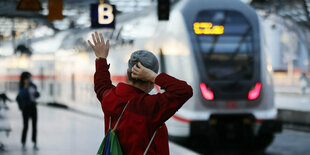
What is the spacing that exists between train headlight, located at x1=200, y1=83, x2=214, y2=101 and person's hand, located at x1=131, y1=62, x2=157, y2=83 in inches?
311

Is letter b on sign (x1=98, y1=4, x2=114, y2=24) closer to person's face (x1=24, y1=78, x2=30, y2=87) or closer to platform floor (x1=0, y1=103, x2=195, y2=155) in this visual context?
person's face (x1=24, y1=78, x2=30, y2=87)

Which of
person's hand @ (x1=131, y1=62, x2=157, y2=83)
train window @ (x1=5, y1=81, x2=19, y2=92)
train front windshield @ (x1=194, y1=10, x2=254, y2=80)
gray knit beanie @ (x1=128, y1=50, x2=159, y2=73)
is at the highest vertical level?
gray knit beanie @ (x1=128, y1=50, x2=159, y2=73)

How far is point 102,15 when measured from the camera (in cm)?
1083

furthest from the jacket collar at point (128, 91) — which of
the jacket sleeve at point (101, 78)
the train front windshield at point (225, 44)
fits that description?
the train front windshield at point (225, 44)

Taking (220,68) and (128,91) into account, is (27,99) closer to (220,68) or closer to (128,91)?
(220,68)

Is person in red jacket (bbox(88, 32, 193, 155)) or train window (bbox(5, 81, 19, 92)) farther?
train window (bbox(5, 81, 19, 92))

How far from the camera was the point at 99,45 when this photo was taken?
3752mm

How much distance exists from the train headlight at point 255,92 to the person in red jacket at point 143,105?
8099 mm

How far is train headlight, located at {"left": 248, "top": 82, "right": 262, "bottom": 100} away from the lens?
11.3m

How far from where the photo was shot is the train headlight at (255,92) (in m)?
11.3

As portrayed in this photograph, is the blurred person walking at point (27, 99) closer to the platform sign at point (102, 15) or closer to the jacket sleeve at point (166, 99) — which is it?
the platform sign at point (102, 15)

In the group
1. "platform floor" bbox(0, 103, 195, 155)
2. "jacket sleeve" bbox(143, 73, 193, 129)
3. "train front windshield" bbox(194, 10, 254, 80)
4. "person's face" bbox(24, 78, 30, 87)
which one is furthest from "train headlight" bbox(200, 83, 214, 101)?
"jacket sleeve" bbox(143, 73, 193, 129)

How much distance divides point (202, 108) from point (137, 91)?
776cm

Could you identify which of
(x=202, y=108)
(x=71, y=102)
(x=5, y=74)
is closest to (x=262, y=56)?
(x=202, y=108)
